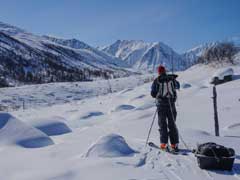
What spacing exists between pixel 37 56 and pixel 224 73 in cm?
12266

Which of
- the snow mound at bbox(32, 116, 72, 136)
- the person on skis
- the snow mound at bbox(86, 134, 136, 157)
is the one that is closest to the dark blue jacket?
the person on skis

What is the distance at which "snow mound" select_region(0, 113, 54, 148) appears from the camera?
796 centimetres

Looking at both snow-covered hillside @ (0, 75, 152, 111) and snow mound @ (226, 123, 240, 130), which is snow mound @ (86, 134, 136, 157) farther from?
snow-covered hillside @ (0, 75, 152, 111)

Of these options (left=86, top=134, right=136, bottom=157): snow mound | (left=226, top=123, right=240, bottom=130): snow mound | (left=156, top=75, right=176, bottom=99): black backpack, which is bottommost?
(left=226, top=123, right=240, bottom=130): snow mound

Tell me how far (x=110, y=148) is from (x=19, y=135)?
9.48 ft

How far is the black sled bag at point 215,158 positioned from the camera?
5.63 metres

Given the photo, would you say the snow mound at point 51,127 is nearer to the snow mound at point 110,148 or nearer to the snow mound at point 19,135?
the snow mound at point 19,135

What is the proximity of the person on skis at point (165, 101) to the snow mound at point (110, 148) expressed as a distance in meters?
1.06

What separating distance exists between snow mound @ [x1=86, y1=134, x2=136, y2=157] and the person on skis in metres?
1.06

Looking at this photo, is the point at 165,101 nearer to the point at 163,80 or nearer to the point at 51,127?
the point at 163,80

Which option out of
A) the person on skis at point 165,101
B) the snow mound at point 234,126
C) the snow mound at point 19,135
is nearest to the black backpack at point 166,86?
the person on skis at point 165,101

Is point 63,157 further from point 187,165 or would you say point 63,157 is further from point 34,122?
point 34,122

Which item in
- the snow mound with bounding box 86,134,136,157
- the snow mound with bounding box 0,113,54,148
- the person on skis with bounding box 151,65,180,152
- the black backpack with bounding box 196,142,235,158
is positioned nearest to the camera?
the black backpack with bounding box 196,142,235,158

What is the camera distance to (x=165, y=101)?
7551 mm
